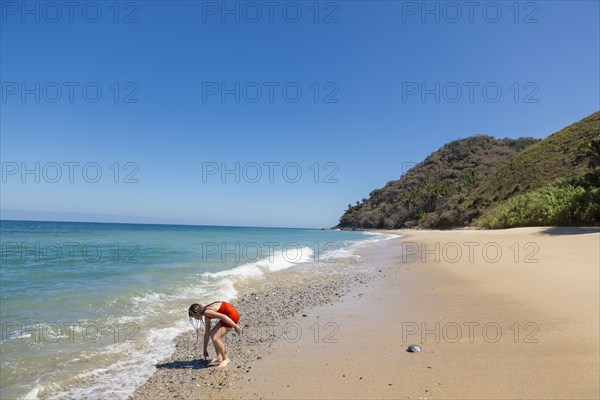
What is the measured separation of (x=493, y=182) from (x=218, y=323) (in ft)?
202

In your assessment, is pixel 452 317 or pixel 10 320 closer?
pixel 452 317

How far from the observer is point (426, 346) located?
5.37 metres

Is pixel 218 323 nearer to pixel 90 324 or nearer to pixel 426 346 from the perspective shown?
pixel 426 346

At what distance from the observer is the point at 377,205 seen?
6176 inches

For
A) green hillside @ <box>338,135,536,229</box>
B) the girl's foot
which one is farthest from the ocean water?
green hillside @ <box>338,135,536,229</box>

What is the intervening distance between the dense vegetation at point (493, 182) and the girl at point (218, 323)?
24819 mm

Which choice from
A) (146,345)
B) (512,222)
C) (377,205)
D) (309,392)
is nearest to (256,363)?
(309,392)

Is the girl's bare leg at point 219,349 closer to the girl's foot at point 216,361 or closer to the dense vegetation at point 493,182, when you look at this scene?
the girl's foot at point 216,361

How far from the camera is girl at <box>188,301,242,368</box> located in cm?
566

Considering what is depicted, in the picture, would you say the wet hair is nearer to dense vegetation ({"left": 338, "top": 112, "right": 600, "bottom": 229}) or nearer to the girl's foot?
the girl's foot

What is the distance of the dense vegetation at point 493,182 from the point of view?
28.3 meters

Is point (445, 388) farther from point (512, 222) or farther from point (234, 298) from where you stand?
point (512, 222)

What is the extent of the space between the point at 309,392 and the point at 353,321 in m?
3.39

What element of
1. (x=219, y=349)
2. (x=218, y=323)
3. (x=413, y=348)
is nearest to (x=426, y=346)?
(x=413, y=348)
